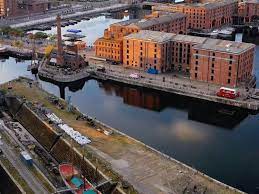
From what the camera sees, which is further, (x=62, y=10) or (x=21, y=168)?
(x=62, y=10)

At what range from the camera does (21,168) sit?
2972cm

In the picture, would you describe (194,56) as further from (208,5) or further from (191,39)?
(208,5)

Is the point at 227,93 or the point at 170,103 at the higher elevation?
the point at 227,93

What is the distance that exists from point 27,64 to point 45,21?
2798 centimetres

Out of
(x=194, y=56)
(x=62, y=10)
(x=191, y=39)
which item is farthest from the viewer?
(x=62, y=10)

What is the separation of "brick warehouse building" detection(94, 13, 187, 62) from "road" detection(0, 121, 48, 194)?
92.8 feet

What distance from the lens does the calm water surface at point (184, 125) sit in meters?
32.8

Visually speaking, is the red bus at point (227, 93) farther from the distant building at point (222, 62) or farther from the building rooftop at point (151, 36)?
the building rooftop at point (151, 36)

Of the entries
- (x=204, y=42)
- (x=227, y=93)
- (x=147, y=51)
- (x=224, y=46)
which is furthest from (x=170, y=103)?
(x=147, y=51)

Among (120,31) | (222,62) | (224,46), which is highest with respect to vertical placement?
(120,31)

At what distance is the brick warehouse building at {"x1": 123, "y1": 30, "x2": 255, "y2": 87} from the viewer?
48.3 meters

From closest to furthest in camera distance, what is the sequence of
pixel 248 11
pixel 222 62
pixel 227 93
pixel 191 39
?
pixel 227 93 → pixel 222 62 → pixel 191 39 → pixel 248 11

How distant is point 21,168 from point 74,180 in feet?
13.2

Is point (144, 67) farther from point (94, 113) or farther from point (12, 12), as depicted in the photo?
point (12, 12)
